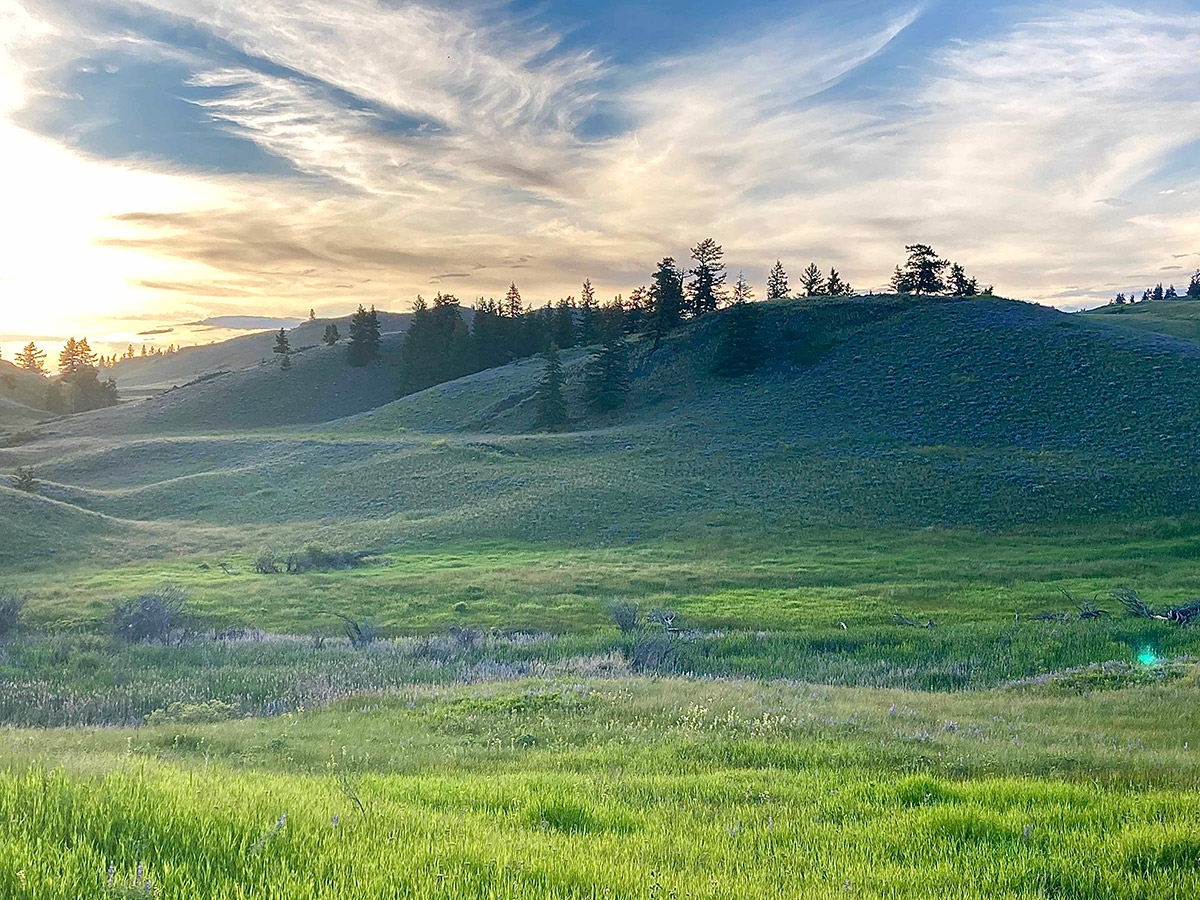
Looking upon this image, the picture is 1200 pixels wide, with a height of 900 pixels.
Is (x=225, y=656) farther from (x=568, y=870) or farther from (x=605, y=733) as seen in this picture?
(x=568, y=870)

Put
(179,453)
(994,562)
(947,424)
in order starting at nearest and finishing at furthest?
(994,562) < (947,424) < (179,453)

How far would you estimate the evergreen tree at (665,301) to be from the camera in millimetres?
98062

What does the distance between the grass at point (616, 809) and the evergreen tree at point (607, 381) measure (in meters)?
73.8

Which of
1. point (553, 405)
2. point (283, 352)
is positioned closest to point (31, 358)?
point (283, 352)

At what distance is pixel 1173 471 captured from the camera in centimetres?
4959

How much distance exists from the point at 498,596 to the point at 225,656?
11725 millimetres

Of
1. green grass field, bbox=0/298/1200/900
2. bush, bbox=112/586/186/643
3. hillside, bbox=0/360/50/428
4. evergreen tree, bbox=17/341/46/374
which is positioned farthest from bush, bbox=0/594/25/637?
evergreen tree, bbox=17/341/46/374

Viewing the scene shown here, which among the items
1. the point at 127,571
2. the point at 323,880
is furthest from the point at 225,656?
the point at 127,571

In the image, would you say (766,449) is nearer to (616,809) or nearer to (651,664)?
(651,664)

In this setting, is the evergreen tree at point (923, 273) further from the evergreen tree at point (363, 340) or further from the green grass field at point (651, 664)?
the evergreen tree at point (363, 340)

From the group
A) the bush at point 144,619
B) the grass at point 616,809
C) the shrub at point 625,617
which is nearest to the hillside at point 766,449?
the shrub at point 625,617

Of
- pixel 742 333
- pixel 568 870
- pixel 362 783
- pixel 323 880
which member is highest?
pixel 742 333

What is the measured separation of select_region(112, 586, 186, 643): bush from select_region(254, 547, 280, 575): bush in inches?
445

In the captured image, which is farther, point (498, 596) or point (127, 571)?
point (127, 571)
